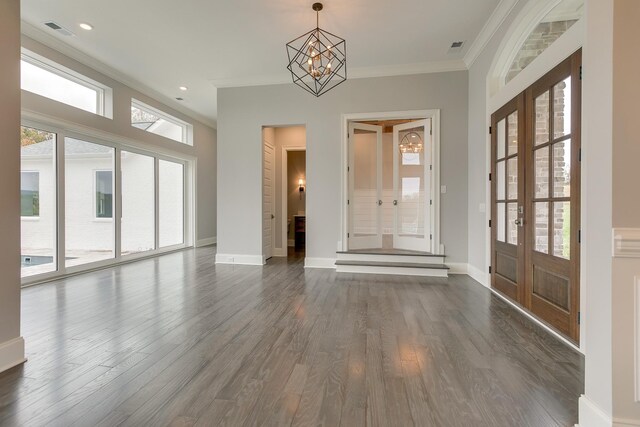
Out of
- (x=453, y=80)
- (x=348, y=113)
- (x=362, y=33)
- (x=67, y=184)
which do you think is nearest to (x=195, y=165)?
(x=67, y=184)

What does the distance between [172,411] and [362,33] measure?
14.8ft

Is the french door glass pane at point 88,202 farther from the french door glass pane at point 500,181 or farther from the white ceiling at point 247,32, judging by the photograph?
the french door glass pane at point 500,181

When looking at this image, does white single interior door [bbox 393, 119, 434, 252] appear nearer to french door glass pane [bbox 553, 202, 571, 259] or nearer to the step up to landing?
the step up to landing

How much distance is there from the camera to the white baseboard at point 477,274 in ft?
13.4

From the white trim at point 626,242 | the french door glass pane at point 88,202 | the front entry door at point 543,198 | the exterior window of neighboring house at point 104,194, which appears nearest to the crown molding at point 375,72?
the front entry door at point 543,198

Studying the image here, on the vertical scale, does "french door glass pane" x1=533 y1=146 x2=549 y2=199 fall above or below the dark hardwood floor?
above

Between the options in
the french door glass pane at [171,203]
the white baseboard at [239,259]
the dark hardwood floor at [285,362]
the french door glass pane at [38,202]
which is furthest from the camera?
the french door glass pane at [171,203]

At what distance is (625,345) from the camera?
4.11 ft

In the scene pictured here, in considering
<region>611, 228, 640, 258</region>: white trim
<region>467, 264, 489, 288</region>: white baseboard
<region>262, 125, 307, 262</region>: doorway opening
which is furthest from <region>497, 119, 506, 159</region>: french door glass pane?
<region>262, 125, 307, 262</region>: doorway opening

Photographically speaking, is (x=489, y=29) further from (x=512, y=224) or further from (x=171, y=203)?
(x=171, y=203)

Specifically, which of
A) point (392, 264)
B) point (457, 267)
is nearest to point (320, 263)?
point (392, 264)

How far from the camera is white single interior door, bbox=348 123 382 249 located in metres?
5.55

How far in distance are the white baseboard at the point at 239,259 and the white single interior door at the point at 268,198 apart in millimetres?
173

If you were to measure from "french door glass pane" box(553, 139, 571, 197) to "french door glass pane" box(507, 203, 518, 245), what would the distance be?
28.4 inches
